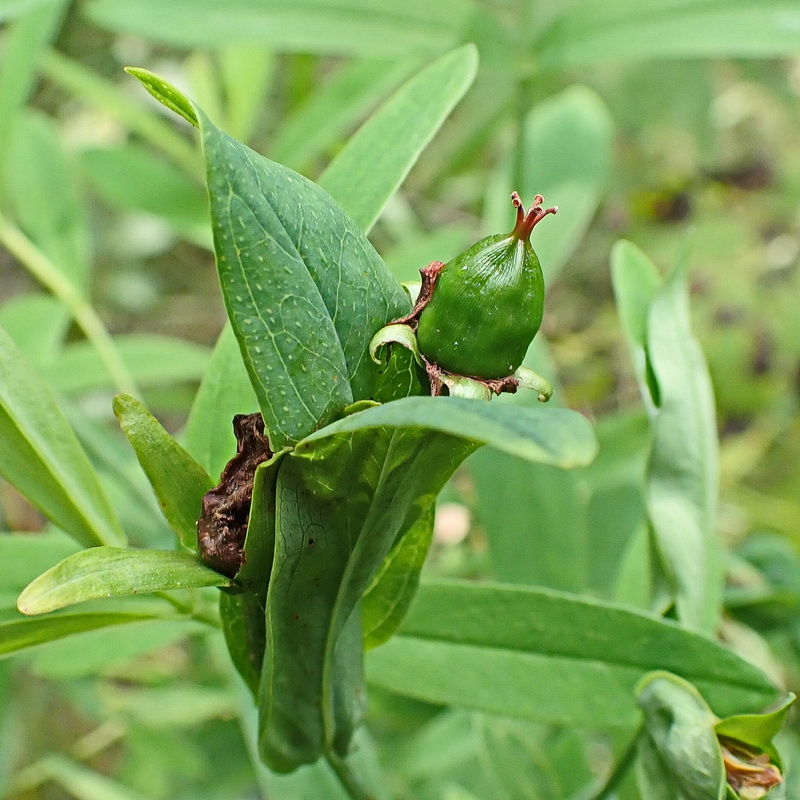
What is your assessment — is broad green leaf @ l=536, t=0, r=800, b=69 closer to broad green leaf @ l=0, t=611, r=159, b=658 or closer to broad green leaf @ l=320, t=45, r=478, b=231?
broad green leaf @ l=320, t=45, r=478, b=231

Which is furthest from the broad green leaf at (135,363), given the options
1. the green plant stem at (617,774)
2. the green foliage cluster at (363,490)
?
the green plant stem at (617,774)

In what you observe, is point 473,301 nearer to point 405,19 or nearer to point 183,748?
point 405,19

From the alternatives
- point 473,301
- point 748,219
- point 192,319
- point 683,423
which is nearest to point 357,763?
point 683,423

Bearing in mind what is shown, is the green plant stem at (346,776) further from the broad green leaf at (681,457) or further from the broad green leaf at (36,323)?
the broad green leaf at (36,323)

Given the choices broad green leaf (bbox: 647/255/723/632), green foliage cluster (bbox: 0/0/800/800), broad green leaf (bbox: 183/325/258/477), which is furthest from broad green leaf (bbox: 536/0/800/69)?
broad green leaf (bbox: 183/325/258/477)

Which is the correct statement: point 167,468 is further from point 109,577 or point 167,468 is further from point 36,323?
point 36,323
